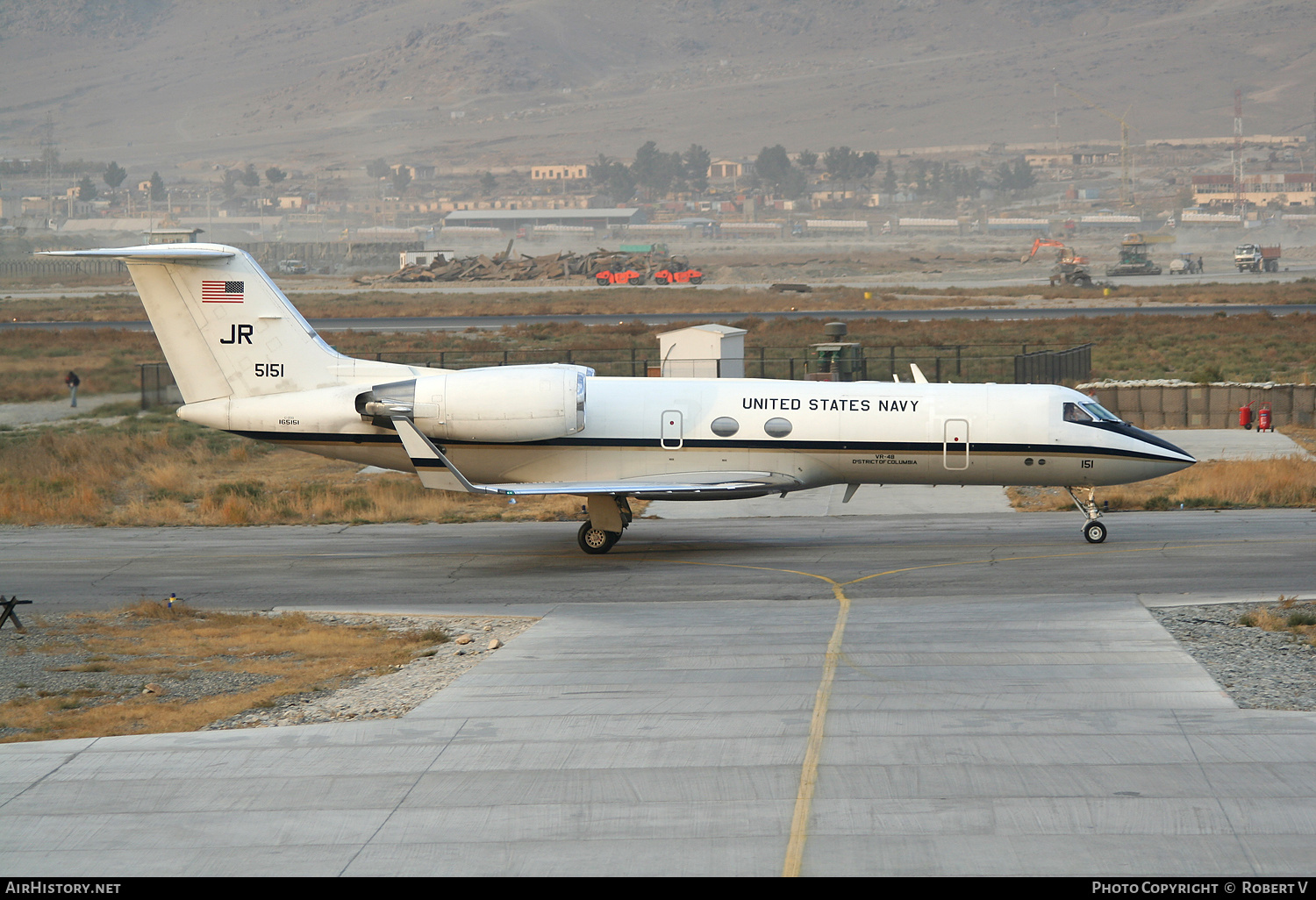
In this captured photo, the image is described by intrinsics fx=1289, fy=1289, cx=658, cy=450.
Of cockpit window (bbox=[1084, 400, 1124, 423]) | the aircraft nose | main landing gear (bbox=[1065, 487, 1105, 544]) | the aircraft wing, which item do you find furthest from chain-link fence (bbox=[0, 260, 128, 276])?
the aircraft nose

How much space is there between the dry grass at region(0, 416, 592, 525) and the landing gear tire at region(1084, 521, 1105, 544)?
11.0 metres

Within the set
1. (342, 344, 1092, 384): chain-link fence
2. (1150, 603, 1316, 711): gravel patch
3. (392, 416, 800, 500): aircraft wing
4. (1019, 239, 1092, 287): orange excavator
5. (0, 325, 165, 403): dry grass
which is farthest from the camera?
(1019, 239, 1092, 287): orange excavator

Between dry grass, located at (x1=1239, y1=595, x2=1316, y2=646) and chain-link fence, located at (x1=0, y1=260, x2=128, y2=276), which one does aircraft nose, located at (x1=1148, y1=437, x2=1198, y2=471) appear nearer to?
dry grass, located at (x1=1239, y1=595, x2=1316, y2=646)

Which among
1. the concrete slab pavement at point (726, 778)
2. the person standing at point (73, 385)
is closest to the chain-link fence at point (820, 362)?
the person standing at point (73, 385)

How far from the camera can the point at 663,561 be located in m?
23.5

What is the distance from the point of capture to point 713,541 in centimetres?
2536

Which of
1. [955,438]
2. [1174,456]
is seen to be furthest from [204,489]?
[1174,456]

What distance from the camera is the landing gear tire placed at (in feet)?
77.9

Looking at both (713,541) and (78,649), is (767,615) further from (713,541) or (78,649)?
(78,649)

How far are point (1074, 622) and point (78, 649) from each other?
1350 cm

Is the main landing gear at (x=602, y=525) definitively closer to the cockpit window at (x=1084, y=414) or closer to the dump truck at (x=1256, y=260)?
the cockpit window at (x=1084, y=414)

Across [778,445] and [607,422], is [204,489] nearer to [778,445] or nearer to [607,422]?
[607,422]

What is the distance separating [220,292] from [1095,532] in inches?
663

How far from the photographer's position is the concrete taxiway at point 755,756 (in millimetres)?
9852
